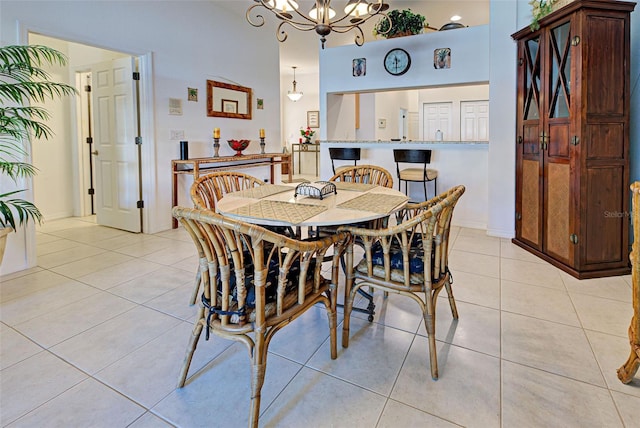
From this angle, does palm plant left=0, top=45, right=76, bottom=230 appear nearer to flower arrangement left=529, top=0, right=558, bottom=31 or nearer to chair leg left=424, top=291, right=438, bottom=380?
chair leg left=424, top=291, right=438, bottom=380

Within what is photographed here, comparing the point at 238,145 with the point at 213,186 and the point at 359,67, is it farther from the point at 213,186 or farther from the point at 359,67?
the point at 213,186

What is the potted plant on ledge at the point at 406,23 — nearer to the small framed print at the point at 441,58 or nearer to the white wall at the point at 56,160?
the small framed print at the point at 441,58

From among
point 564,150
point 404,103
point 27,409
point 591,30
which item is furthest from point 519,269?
point 404,103

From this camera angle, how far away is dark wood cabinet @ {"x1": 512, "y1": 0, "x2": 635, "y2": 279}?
2707 mm

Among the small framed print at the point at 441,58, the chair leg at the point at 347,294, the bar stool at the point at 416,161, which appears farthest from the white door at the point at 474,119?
the chair leg at the point at 347,294

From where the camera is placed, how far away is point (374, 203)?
1958mm

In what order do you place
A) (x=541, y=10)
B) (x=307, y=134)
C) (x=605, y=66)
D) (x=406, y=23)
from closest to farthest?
(x=605, y=66)
(x=541, y=10)
(x=406, y=23)
(x=307, y=134)

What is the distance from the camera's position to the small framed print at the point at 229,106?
5200 millimetres

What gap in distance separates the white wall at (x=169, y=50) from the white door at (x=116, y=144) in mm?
232

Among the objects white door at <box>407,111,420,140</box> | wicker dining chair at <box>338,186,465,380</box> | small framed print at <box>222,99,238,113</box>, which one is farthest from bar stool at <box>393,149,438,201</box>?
white door at <box>407,111,420,140</box>

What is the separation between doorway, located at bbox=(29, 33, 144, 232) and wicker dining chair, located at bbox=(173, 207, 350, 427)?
11.0ft

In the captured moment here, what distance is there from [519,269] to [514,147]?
1428 millimetres

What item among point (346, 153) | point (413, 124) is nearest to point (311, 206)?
point (346, 153)

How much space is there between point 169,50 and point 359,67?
94.4 inches
